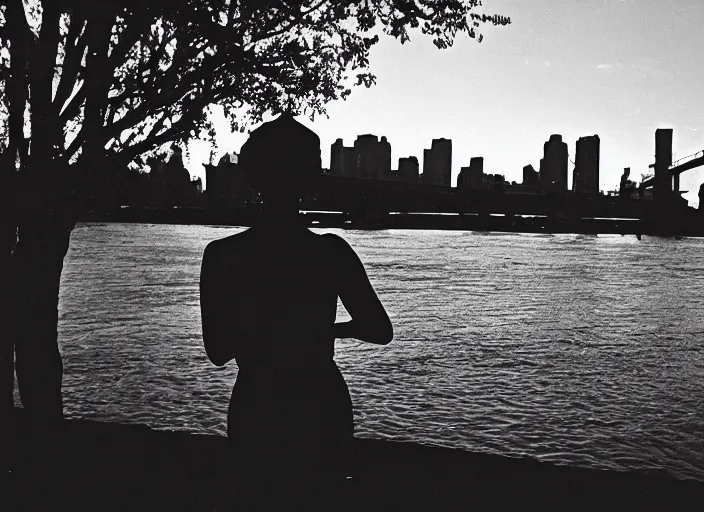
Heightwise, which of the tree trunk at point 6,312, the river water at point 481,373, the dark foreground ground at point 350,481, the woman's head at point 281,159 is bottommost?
the river water at point 481,373

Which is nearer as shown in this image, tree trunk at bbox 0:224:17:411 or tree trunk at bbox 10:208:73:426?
tree trunk at bbox 0:224:17:411

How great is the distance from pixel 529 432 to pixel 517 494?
287 centimetres

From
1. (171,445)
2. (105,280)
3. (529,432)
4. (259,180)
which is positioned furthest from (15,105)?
(105,280)

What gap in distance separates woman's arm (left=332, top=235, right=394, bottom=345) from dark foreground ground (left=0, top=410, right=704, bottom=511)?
2500 millimetres

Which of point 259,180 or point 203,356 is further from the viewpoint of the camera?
point 203,356

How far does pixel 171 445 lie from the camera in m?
6.25

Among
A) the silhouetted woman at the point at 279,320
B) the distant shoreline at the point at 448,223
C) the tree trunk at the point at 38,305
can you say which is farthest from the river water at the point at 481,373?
the distant shoreline at the point at 448,223

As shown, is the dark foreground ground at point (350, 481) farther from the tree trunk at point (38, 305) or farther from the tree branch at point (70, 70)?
the tree branch at point (70, 70)

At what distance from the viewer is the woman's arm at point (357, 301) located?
252 cm

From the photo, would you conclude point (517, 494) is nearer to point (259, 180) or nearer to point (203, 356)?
point (259, 180)

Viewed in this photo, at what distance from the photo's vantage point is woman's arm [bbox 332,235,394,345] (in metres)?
2.52

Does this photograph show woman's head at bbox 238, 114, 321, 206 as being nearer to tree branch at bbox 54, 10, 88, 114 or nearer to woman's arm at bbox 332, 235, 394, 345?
woman's arm at bbox 332, 235, 394, 345

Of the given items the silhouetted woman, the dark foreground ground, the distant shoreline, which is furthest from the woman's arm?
the distant shoreline

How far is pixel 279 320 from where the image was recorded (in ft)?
8.07
